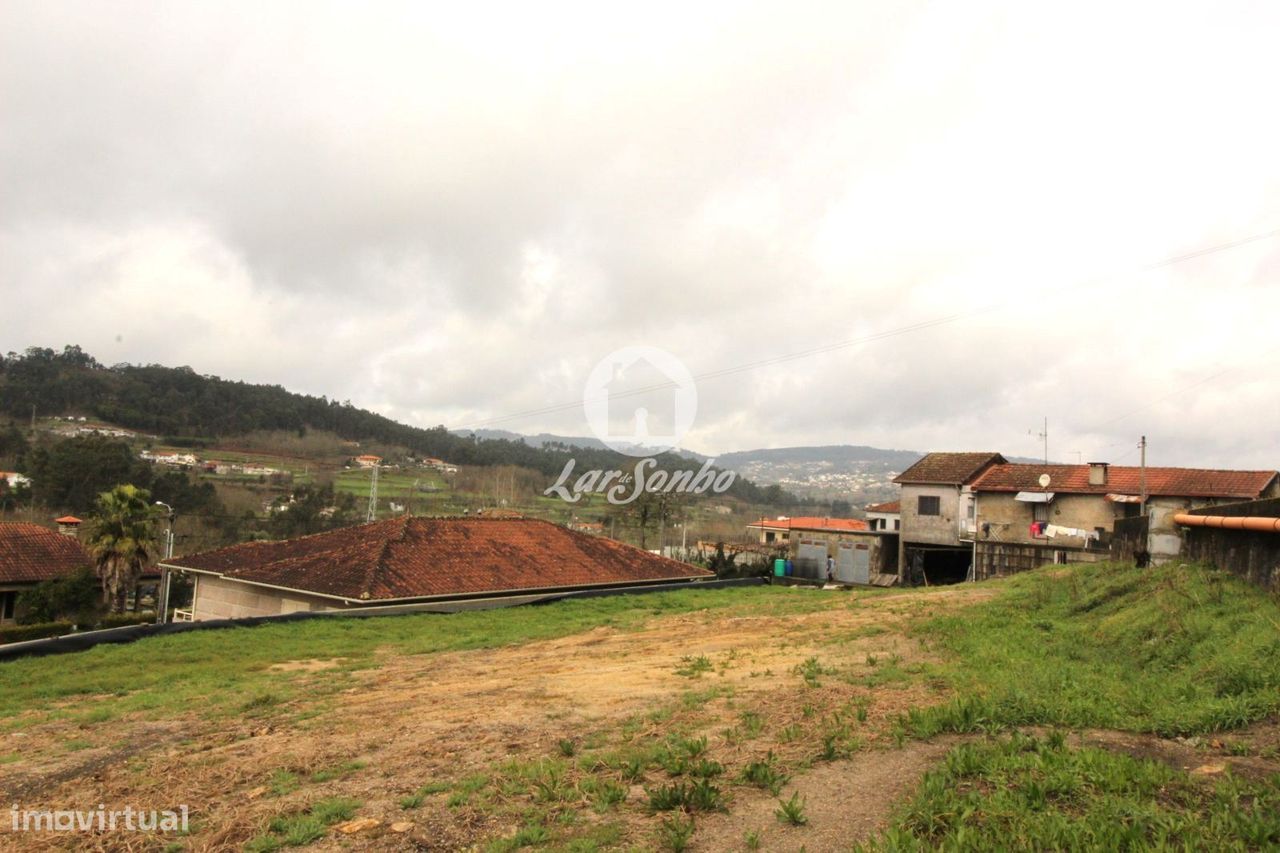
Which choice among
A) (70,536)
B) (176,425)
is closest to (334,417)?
(176,425)

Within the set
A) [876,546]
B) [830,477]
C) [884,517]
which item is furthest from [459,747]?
[830,477]

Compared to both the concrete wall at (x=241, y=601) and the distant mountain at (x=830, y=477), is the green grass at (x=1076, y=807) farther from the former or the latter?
the distant mountain at (x=830, y=477)

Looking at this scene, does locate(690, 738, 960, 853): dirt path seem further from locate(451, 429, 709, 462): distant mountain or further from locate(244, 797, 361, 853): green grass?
locate(451, 429, 709, 462): distant mountain

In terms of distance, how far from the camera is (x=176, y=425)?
239 ft

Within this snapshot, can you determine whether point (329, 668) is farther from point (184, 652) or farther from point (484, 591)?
point (484, 591)

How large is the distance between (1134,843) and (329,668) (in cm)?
1151

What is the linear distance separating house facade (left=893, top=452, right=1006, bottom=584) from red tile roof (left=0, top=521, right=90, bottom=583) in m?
34.5

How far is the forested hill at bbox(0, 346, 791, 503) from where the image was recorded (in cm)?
6994

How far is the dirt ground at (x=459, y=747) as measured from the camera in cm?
477

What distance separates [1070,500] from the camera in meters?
31.1

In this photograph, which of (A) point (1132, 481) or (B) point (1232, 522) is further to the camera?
(A) point (1132, 481)

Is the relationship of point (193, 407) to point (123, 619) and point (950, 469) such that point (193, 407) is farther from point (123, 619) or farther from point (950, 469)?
point (950, 469)

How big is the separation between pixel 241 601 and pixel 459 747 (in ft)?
58.1

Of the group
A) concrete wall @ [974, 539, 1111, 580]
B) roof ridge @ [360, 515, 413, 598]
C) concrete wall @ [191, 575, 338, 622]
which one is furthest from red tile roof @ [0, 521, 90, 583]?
concrete wall @ [974, 539, 1111, 580]
